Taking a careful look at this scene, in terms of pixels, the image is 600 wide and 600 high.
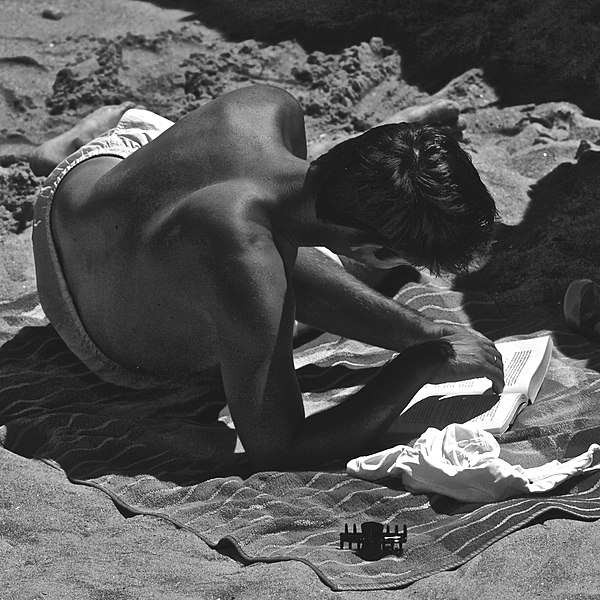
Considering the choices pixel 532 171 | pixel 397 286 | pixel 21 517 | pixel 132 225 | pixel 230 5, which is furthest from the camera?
pixel 230 5

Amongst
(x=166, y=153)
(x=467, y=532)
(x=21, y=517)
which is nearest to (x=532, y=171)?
(x=166, y=153)

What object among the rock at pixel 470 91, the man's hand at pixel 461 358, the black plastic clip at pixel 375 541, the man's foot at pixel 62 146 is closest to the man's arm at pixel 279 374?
the man's hand at pixel 461 358

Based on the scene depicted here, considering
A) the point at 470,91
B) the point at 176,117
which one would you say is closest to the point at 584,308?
the point at 470,91

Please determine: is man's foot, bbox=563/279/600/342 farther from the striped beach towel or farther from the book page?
the book page

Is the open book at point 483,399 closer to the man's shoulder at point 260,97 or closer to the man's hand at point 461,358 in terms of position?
the man's hand at point 461,358

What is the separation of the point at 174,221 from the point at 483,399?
0.92m

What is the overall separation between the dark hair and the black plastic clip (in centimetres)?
57

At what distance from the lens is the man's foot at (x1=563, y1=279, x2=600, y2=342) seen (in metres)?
3.33

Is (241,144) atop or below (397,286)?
atop

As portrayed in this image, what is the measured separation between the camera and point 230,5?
595 centimetres

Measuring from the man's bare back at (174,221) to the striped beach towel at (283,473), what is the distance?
0.20 metres

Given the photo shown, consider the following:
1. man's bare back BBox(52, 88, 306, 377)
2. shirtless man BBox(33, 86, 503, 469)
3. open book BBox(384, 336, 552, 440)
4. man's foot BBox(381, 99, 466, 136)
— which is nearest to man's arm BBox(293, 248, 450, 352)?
shirtless man BBox(33, 86, 503, 469)

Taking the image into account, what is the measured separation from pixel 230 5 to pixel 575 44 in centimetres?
190

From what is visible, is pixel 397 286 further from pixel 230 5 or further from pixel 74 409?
pixel 230 5
